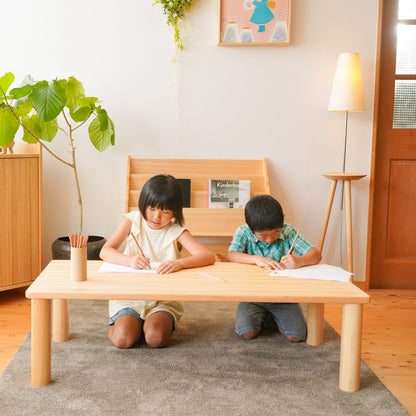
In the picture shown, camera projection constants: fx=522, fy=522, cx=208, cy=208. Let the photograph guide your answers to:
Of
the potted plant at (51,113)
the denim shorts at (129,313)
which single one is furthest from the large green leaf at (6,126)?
the denim shorts at (129,313)

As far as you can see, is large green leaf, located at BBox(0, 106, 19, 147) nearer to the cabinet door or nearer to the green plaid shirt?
the cabinet door

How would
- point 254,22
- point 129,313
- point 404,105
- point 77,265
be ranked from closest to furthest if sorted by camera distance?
point 77,265 → point 129,313 → point 254,22 → point 404,105

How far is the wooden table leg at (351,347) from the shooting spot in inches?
74.1

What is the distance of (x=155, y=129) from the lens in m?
3.44

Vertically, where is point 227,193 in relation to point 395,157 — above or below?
below

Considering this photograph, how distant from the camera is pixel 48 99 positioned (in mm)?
2762

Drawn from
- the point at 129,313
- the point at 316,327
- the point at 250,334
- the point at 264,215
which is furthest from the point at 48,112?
the point at 316,327

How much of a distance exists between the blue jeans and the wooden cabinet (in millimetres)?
1350

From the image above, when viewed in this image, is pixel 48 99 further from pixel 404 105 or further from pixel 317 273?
pixel 404 105

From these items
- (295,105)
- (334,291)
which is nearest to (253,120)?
(295,105)

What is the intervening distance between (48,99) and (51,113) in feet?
0.25

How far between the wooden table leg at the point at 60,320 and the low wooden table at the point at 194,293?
317 mm

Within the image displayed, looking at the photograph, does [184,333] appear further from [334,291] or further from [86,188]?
[86,188]

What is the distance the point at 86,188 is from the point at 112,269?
4.86ft
